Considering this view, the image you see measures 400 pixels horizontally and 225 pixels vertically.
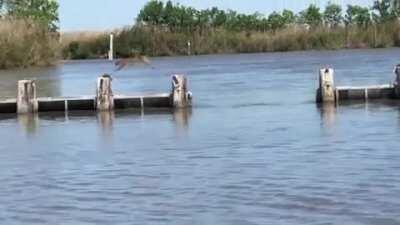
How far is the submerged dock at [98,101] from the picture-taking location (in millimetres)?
21297

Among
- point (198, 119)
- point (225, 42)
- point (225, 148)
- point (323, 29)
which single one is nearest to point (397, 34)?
point (323, 29)

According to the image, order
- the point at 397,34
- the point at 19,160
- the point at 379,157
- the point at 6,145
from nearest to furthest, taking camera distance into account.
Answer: the point at 379,157
the point at 19,160
the point at 6,145
the point at 397,34

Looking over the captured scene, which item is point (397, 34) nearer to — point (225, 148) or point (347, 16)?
point (347, 16)

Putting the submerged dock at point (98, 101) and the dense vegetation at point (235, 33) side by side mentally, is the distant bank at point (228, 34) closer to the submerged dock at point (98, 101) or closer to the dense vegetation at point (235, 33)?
the dense vegetation at point (235, 33)

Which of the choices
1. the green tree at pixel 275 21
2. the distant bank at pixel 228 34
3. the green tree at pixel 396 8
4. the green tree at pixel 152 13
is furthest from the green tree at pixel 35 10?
the green tree at pixel 396 8

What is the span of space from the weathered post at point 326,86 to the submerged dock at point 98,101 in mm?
2976

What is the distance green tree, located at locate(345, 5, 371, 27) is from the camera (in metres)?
87.9

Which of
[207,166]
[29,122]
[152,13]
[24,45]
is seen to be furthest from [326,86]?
[152,13]

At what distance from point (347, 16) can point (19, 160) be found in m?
80.1

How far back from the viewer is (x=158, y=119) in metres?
19.4

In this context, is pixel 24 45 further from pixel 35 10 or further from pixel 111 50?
pixel 35 10

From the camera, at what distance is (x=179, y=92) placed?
21375mm

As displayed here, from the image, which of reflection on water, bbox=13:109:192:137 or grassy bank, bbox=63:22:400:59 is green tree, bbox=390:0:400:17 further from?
reflection on water, bbox=13:109:192:137

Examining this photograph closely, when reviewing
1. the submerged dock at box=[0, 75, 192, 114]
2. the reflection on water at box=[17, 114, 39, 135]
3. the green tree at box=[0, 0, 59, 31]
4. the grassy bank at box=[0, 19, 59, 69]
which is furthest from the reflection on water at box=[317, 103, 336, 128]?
the green tree at box=[0, 0, 59, 31]
